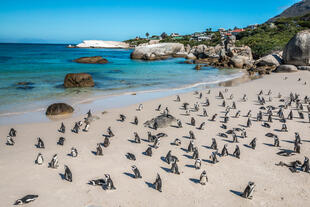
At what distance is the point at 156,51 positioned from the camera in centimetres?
7744

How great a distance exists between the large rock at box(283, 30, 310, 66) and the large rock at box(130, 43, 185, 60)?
136 ft

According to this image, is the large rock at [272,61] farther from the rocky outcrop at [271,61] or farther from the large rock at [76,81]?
the large rock at [76,81]

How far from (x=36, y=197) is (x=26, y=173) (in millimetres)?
1693

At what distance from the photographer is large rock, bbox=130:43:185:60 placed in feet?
242

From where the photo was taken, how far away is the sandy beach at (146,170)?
7102mm

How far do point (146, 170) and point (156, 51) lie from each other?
235 feet

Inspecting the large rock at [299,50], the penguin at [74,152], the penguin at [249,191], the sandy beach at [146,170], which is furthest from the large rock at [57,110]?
the large rock at [299,50]

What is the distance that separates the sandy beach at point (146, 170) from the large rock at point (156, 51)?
6194 centimetres

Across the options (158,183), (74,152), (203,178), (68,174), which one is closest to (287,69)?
(203,178)

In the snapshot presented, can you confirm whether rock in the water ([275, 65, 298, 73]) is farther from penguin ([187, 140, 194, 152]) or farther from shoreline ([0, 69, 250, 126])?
penguin ([187, 140, 194, 152])

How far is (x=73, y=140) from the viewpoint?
36.9 feet

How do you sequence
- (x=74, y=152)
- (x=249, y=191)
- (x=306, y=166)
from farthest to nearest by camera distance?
(x=74, y=152) < (x=306, y=166) < (x=249, y=191)

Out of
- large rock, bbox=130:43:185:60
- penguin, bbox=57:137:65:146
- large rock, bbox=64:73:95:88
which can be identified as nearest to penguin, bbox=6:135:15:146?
penguin, bbox=57:137:65:146

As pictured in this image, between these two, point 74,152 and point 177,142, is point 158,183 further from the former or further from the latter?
point 74,152
